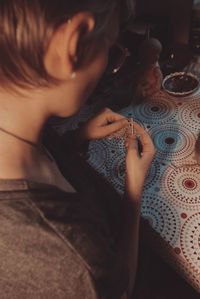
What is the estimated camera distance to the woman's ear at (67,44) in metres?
0.38

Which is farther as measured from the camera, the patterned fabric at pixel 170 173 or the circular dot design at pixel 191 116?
the circular dot design at pixel 191 116

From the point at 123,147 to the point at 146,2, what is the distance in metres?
0.50

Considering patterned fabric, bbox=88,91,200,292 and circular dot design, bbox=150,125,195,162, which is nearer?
patterned fabric, bbox=88,91,200,292

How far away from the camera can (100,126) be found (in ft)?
2.78

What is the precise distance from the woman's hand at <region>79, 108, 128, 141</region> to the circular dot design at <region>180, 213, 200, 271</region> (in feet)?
0.95

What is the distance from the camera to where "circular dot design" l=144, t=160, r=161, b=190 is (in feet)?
2.49

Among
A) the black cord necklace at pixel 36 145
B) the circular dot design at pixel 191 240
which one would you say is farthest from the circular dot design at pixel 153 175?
the black cord necklace at pixel 36 145

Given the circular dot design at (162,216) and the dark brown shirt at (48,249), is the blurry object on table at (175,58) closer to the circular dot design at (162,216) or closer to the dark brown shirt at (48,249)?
the circular dot design at (162,216)

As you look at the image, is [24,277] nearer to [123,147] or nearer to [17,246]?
[17,246]

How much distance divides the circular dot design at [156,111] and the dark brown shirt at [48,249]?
1.45 feet

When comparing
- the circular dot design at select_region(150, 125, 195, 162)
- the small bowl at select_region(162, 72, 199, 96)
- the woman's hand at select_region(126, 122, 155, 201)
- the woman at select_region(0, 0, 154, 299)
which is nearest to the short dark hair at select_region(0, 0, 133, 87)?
the woman at select_region(0, 0, 154, 299)

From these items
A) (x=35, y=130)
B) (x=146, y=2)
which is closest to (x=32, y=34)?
(x=35, y=130)

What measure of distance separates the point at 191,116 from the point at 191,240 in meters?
0.37

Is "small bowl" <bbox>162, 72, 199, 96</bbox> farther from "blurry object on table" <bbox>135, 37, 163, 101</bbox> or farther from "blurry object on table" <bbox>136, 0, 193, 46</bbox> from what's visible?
"blurry object on table" <bbox>136, 0, 193, 46</bbox>
